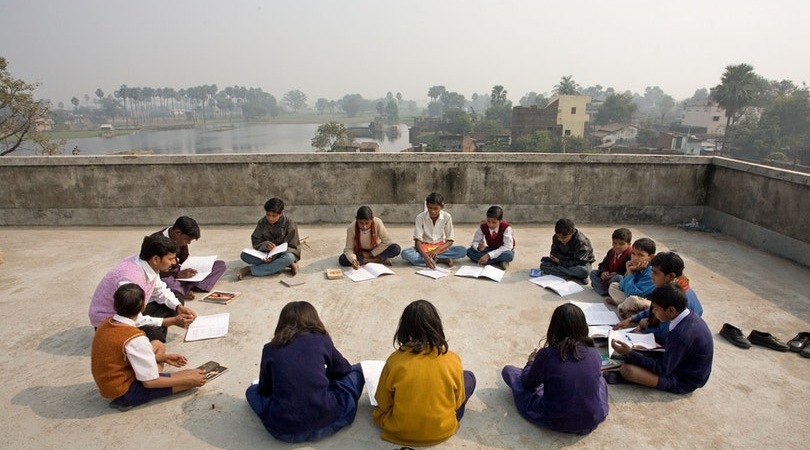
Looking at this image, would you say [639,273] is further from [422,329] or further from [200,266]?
[200,266]

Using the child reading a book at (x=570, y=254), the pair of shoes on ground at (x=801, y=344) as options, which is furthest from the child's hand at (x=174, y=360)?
the pair of shoes on ground at (x=801, y=344)

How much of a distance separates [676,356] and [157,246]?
4446mm

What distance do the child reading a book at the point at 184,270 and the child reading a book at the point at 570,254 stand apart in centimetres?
436

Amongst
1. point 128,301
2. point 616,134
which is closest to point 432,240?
point 128,301

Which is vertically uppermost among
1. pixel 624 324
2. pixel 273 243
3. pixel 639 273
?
pixel 639 273

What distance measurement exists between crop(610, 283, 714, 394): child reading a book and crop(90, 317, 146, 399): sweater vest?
3862mm

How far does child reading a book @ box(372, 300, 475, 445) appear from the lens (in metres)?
2.86

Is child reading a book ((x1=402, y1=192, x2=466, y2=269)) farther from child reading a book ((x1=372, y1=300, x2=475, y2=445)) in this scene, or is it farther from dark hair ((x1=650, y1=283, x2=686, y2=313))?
child reading a book ((x1=372, y1=300, x2=475, y2=445))

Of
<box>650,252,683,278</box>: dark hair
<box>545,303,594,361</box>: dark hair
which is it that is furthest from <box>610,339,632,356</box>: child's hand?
<box>545,303,594,361</box>: dark hair

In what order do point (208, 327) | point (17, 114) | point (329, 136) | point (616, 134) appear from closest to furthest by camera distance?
1. point (208, 327)
2. point (17, 114)
3. point (329, 136)
4. point (616, 134)

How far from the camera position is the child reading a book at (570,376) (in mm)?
3018

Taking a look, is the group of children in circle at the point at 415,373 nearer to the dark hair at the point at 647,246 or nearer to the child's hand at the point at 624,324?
the child's hand at the point at 624,324

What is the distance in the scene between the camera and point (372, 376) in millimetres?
3545

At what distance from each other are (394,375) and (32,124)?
83.4ft
